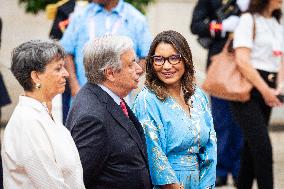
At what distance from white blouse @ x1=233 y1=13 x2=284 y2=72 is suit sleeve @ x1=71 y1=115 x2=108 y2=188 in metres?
2.33

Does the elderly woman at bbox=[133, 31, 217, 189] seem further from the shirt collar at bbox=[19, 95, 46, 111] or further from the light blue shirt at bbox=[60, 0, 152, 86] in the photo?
the light blue shirt at bbox=[60, 0, 152, 86]

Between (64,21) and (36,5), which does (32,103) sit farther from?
(36,5)

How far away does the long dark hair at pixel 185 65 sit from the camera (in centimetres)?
494

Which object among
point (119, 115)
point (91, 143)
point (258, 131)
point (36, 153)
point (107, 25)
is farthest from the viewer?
point (107, 25)

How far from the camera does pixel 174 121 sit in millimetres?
4895

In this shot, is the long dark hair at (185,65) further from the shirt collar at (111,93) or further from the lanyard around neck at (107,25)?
the lanyard around neck at (107,25)

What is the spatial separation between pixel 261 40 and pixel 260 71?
0.24m

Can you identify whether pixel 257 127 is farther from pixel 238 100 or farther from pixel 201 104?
pixel 201 104

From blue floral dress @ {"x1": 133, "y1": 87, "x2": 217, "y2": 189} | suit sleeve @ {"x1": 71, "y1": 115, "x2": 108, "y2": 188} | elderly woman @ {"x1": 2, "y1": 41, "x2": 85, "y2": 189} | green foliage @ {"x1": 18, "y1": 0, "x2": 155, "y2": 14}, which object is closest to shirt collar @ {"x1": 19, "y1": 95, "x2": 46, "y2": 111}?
elderly woman @ {"x1": 2, "y1": 41, "x2": 85, "y2": 189}

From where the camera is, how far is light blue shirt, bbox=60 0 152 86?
265 inches

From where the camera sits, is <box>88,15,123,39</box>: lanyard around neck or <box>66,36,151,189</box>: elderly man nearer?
<box>66,36,151,189</box>: elderly man

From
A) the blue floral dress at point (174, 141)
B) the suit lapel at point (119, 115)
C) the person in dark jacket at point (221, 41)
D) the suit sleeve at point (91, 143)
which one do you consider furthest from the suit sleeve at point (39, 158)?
the person in dark jacket at point (221, 41)

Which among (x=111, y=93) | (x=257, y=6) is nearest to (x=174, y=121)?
(x=111, y=93)

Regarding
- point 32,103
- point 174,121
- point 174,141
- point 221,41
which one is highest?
point 32,103
